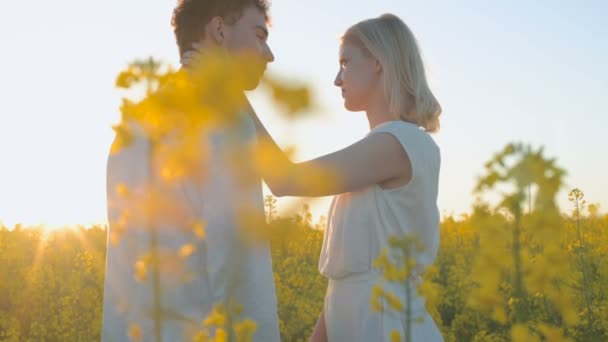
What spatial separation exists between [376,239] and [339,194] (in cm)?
28

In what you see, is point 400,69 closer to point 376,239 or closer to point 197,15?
point 376,239

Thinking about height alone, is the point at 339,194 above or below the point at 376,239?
above

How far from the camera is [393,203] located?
3.05 m

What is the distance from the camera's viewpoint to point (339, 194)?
324 centimetres

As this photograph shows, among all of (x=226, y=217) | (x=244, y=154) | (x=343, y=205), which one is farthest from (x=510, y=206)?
(x=343, y=205)

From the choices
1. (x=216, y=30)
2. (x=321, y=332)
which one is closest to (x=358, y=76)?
(x=216, y=30)

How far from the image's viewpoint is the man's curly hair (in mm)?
3166

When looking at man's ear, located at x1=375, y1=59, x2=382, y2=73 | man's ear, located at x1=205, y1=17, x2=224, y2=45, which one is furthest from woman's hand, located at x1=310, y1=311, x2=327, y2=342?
man's ear, located at x1=205, y1=17, x2=224, y2=45

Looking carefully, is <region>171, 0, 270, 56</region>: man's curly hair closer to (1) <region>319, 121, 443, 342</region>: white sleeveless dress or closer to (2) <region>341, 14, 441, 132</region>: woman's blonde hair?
(2) <region>341, 14, 441, 132</region>: woman's blonde hair

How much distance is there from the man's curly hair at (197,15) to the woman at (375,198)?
444 mm

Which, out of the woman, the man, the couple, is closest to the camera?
the man

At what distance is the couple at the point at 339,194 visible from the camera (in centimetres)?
248

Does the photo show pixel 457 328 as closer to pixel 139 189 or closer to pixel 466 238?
pixel 466 238

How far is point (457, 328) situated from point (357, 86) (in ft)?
17.5
